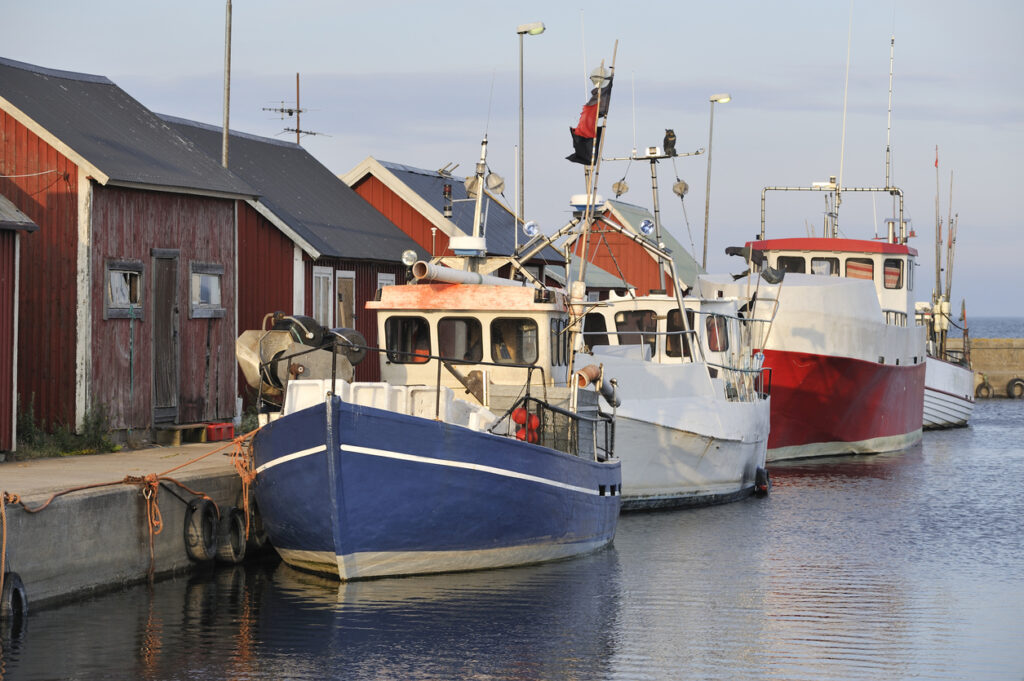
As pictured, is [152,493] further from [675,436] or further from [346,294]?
[346,294]

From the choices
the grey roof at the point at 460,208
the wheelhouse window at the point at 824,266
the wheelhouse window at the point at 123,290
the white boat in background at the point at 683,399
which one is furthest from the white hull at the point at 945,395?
the wheelhouse window at the point at 123,290

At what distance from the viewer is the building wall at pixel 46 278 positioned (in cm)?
1802

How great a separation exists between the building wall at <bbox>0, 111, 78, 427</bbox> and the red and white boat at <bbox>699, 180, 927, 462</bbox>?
12.1 meters

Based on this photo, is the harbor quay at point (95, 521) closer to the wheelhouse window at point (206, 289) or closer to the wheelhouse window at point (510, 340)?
the wheelhouse window at point (510, 340)

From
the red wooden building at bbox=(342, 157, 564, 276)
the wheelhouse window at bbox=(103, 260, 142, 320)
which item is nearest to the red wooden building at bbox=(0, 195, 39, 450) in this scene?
the wheelhouse window at bbox=(103, 260, 142, 320)

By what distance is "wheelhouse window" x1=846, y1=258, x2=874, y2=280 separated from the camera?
32906mm

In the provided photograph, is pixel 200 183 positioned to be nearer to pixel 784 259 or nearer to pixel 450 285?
pixel 450 285

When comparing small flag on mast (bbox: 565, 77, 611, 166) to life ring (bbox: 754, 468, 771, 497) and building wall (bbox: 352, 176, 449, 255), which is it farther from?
building wall (bbox: 352, 176, 449, 255)

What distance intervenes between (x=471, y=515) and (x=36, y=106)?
9.66 meters

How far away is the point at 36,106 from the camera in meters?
19.3

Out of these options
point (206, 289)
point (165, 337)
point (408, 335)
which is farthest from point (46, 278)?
point (408, 335)

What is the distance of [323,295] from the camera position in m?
24.6

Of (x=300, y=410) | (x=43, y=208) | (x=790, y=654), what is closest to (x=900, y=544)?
(x=790, y=654)

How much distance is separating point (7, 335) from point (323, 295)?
27.7 feet
